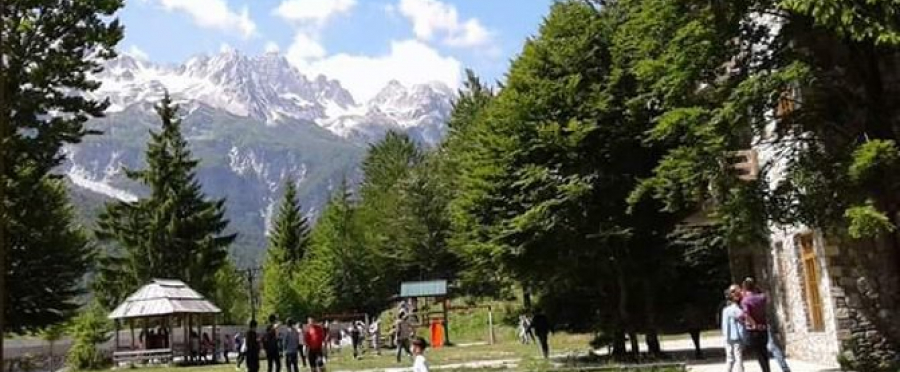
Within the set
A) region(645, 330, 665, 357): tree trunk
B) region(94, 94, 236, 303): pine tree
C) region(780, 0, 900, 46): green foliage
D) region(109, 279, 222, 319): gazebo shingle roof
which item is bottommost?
region(645, 330, 665, 357): tree trunk

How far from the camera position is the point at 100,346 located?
50.5 metres

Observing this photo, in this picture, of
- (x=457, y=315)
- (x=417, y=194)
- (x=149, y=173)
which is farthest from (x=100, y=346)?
(x=417, y=194)

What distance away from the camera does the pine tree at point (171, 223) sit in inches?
2235

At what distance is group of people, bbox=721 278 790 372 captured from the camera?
1548 cm

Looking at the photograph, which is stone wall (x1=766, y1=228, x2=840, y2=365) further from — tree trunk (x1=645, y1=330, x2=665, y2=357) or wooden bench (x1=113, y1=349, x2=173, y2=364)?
wooden bench (x1=113, y1=349, x2=173, y2=364)

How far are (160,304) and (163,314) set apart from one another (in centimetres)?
79

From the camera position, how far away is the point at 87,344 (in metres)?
47.8

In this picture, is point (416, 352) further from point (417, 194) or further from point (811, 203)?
point (417, 194)

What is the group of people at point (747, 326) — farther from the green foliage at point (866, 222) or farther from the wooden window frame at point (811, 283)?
the wooden window frame at point (811, 283)

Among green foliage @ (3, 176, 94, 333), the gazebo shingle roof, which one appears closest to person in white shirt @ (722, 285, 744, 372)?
the gazebo shingle roof

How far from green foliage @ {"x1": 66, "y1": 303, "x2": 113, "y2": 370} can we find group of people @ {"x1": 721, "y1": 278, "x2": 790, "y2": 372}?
38013 millimetres

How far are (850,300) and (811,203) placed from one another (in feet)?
12.7

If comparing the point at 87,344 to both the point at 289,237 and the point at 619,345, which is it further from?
the point at 289,237

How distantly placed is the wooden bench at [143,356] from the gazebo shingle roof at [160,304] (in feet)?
5.50
